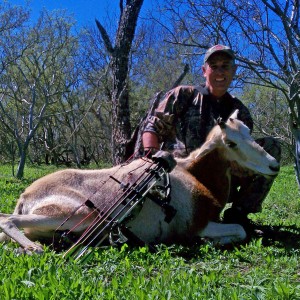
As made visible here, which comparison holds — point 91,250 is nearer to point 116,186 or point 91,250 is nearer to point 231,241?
point 116,186

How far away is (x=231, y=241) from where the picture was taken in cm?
482

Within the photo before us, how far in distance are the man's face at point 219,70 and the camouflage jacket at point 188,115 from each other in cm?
18

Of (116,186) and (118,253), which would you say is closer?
(118,253)

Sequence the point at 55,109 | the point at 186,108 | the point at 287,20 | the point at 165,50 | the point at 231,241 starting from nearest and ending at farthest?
A: the point at 231,241, the point at 186,108, the point at 287,20, the point at 165,50, the point at 55,109

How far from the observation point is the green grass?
2.81 meters

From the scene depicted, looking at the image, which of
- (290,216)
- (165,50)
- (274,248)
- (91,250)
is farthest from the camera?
(165,50)

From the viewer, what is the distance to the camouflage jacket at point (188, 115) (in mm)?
5805

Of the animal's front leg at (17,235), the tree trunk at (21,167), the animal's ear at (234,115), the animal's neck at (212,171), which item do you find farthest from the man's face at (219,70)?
the tree trunk at (21,167)

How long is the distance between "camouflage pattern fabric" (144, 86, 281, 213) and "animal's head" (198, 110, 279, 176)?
0.50 m

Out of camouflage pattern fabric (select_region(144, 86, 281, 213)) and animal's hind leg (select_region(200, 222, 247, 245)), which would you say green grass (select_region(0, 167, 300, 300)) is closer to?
animal's hind leg (select_region(200, 222, 247, 245))

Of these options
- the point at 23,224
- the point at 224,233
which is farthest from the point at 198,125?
the point at 23,224

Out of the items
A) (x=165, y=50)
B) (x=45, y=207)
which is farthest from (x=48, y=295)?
(x=165, y=50)

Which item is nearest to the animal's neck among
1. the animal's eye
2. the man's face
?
the animal's eye

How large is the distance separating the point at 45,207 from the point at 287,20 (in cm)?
500
